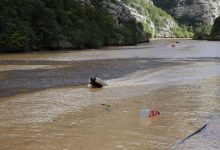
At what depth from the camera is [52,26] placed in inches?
3248

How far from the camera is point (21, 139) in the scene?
1385 centimetres

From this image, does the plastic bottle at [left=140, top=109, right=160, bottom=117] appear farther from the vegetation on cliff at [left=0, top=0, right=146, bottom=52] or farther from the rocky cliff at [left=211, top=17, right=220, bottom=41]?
the rocky cliff at [left=211, top=17, right=220, bottom=41]

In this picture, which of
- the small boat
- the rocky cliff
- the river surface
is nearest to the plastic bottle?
the river surface

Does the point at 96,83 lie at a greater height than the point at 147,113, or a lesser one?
lesser

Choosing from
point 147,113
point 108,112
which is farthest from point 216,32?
point 147,113

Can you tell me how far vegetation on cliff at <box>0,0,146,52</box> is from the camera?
72.1 meters

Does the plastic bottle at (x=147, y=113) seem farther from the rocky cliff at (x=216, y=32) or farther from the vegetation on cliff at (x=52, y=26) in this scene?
the rocky cliff at (x=216, y=32)

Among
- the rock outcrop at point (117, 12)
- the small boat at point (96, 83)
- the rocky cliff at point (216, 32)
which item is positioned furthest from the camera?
the rocky cliff at point (216, 32)

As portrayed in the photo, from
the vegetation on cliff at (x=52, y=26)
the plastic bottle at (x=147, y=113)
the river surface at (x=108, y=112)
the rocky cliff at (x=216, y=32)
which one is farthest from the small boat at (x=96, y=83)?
the rocky cliff at (x=216, y=32)

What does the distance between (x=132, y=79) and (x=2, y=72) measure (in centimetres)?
1101

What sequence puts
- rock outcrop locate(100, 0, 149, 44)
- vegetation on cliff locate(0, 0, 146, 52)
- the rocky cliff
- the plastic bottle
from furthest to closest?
the rocky cliff < rock outcrop locate(100, 0, 149, 44) < vegetation on cliff locate(0, 0, 146, 52) < the plastic bottle

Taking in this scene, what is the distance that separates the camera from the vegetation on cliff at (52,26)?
7206 centimetres

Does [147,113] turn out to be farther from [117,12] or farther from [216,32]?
[216,32]

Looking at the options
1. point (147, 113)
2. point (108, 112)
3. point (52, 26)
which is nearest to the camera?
point (147, 113)
